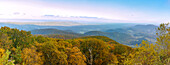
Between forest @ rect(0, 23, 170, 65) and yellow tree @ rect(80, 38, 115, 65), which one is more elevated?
forest @ rect(0, 23, 170, 65)

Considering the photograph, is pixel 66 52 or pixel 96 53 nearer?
pixel 66 52

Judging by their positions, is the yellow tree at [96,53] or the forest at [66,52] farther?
the yellow tree at [96,53]

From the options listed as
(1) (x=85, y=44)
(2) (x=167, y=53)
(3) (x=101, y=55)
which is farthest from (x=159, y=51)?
(1) (x=85, y=44)

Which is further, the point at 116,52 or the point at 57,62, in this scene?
the point at 116,52

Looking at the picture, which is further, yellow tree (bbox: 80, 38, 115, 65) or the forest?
yellow tree (bbox: 80, 38, 115, 65)

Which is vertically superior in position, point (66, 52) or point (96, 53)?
point (66, 52)

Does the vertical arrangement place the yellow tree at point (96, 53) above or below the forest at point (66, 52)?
below

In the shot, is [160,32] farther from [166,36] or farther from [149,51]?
[149,51]

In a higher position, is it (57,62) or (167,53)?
(167,53)
